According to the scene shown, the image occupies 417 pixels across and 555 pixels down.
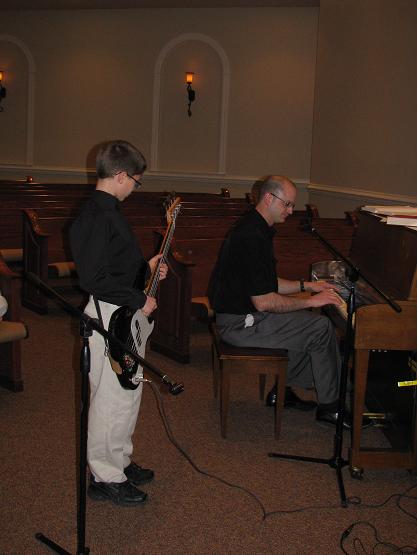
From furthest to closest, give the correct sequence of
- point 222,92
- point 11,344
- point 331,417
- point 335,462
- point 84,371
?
1. point 222,92
2. point 11,344
3. point 331,417
4. point 335,462
5. point 84,371

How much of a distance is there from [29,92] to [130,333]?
10384 millimetres

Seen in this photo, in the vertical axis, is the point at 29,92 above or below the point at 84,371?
above

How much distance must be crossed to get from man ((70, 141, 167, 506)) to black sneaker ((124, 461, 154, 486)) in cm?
14

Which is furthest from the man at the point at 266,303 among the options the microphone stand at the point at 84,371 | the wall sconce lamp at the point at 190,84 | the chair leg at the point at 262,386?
the wall sconce lamp at the point at 190,84

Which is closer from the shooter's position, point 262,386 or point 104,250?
point 104,250

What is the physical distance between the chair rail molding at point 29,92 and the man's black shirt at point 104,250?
32.8ft

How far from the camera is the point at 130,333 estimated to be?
2.79 metres

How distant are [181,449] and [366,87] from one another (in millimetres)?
5997

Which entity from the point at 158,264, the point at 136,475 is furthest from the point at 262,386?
the point at 158,264

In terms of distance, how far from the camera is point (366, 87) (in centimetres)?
820

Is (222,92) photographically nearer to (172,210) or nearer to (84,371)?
(172,210)

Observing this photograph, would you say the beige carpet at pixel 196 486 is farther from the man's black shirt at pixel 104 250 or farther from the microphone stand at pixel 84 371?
the man's black shirt at pixel 104 250

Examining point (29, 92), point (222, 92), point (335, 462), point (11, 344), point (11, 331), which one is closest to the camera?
point (335, 462)

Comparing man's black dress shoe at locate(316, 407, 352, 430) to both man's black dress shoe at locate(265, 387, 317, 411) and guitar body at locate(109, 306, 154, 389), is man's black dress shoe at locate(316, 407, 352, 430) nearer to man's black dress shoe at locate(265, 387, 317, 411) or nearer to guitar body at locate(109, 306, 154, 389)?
man's black dress shoe at locate(265, 387, 317, 411)
